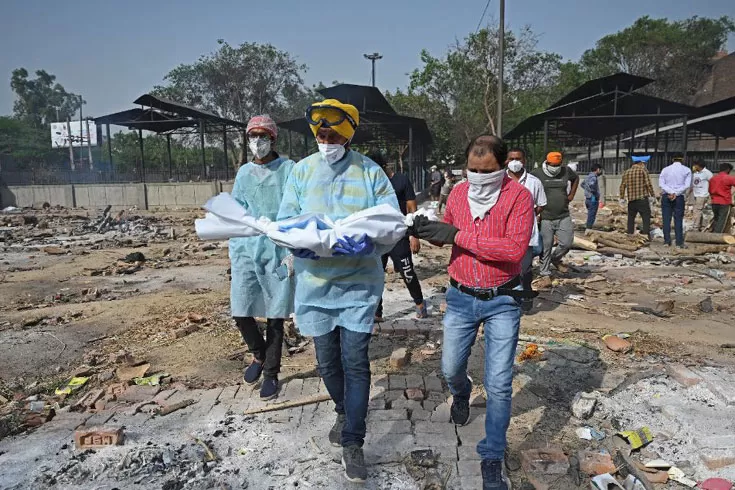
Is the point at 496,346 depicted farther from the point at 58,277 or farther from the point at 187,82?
the point at 187,82

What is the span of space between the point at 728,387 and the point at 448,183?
53.7 feet

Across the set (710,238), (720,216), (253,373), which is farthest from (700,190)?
(253,373)

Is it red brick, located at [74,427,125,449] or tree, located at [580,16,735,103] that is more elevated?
tree, located at [580,16,735,103]

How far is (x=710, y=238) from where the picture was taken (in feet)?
34.9

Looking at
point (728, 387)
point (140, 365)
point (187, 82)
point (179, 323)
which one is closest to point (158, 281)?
point (179, 323)

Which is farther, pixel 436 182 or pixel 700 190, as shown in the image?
pixel 436 182

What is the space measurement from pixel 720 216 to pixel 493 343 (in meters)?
10.4

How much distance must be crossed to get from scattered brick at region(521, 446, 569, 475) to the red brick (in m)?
2.36

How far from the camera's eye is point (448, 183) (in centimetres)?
1981

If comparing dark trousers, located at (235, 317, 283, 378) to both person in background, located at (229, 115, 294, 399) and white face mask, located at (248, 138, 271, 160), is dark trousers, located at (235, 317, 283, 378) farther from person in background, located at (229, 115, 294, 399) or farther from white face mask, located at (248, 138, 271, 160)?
white face mask, located at (248, 138, 271, 160)

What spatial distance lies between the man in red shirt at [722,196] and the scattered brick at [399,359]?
29.9 ft

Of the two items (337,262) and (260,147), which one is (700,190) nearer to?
(260,147)

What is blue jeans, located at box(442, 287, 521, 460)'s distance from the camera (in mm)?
2678

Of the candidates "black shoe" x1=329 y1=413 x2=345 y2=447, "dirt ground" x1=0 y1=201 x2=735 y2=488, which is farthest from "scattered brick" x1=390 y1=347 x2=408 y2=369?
"black shoe" x1=329 y1=413 x2=345 y2=447
